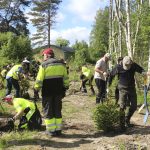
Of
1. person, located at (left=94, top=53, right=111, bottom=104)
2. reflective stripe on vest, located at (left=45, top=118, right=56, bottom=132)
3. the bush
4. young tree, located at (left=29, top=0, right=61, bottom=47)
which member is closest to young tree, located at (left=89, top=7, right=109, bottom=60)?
young tree, located at (left=29, top=0, right=61, bottom=47)

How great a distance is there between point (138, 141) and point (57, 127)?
1.93m

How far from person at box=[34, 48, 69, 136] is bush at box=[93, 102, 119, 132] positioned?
93 centimetres

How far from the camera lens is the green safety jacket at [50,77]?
9.43m

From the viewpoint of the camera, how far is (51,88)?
9.55 m

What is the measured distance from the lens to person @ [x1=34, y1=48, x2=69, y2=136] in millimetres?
9469

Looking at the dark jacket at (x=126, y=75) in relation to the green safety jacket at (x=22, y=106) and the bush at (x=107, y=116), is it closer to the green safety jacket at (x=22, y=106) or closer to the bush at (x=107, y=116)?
the bush at (x=107, y=116)

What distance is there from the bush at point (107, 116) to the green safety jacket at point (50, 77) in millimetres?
1028

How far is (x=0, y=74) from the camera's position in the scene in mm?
22781

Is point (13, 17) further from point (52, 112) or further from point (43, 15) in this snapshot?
point (52, 112)

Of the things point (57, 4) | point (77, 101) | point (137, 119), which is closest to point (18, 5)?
point (57, 4)

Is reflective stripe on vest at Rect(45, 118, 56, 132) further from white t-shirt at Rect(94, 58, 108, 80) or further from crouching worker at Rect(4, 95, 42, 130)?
white t-shirt at Rect(94, 58, 108, 80)

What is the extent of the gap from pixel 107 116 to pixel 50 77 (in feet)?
5.21

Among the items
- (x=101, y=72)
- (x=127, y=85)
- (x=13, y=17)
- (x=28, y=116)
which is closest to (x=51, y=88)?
(x=28, y=116)

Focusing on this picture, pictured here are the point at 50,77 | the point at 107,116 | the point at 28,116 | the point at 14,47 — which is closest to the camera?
the point at 50,77
